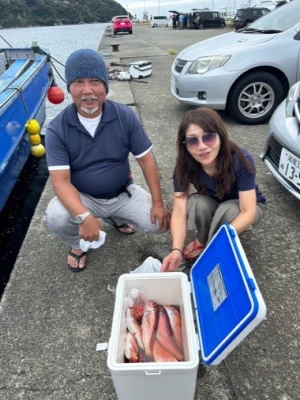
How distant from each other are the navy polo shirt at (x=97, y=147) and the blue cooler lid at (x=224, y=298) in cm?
99

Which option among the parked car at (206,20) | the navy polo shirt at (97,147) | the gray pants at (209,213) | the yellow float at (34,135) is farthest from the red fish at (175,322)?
the parked car at (206,20)

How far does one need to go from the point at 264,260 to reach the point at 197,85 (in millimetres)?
3121

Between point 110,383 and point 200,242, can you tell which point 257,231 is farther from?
point 110,383

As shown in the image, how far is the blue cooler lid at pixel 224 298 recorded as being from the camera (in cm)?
117

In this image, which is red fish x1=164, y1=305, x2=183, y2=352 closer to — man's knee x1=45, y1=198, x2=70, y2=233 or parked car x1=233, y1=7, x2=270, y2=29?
man's knee x1=45, y1=198, x2=70, y2=233

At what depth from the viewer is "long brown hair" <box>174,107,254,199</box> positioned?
1.84m

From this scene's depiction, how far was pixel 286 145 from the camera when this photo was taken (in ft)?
8.80

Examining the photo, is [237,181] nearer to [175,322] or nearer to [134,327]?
[175,322]

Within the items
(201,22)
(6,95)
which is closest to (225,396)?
(6,95)

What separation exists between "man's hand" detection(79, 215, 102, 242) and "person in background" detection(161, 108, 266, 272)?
0.51 m

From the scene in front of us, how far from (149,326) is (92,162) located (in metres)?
1.19

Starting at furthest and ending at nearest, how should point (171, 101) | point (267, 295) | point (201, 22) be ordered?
point (201, 22), point (171, 101), point (267, 295)

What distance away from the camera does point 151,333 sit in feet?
5.12

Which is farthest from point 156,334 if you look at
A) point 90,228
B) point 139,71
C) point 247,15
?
point 247,15
